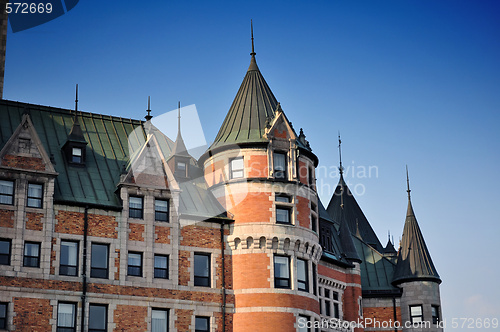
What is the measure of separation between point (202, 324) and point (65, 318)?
7.76 m

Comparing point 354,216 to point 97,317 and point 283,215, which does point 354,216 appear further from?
point 97,317

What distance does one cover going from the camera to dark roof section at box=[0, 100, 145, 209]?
169 ft

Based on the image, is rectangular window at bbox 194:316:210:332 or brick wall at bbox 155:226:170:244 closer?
rectangular window at bbox 194:316:210:332

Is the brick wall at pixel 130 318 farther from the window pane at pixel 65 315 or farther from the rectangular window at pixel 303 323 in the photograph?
the rectangular window at pixel 303 323

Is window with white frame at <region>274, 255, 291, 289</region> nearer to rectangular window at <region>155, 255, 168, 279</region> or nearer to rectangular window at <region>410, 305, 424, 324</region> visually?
rectangular window at <region>155, 255, 168, 279</region>

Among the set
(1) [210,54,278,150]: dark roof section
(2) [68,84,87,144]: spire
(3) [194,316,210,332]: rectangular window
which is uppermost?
(1) [210,54,278,150]: dark roof section

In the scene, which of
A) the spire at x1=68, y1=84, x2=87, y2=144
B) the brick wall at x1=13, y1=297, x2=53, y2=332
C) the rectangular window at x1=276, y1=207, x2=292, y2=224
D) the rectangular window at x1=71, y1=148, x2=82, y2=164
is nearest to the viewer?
the brick wall at x1=13, y1=297, x2=53, y2=332

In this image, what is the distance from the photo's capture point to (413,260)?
66.4 metres

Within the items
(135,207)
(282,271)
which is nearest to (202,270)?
(282,271)

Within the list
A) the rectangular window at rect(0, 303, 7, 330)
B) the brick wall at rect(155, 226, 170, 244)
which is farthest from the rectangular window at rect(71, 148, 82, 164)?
the rectangular window at rect(0, 303, 7, 330)

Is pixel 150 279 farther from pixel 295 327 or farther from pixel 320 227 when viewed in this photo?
pixel 320 227

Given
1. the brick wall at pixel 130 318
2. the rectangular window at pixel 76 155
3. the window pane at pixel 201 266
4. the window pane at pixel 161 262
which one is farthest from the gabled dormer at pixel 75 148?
the brick wall at pixel 130 318

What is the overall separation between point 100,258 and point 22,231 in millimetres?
4430

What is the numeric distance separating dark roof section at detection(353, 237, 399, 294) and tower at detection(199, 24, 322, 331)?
11.9m
